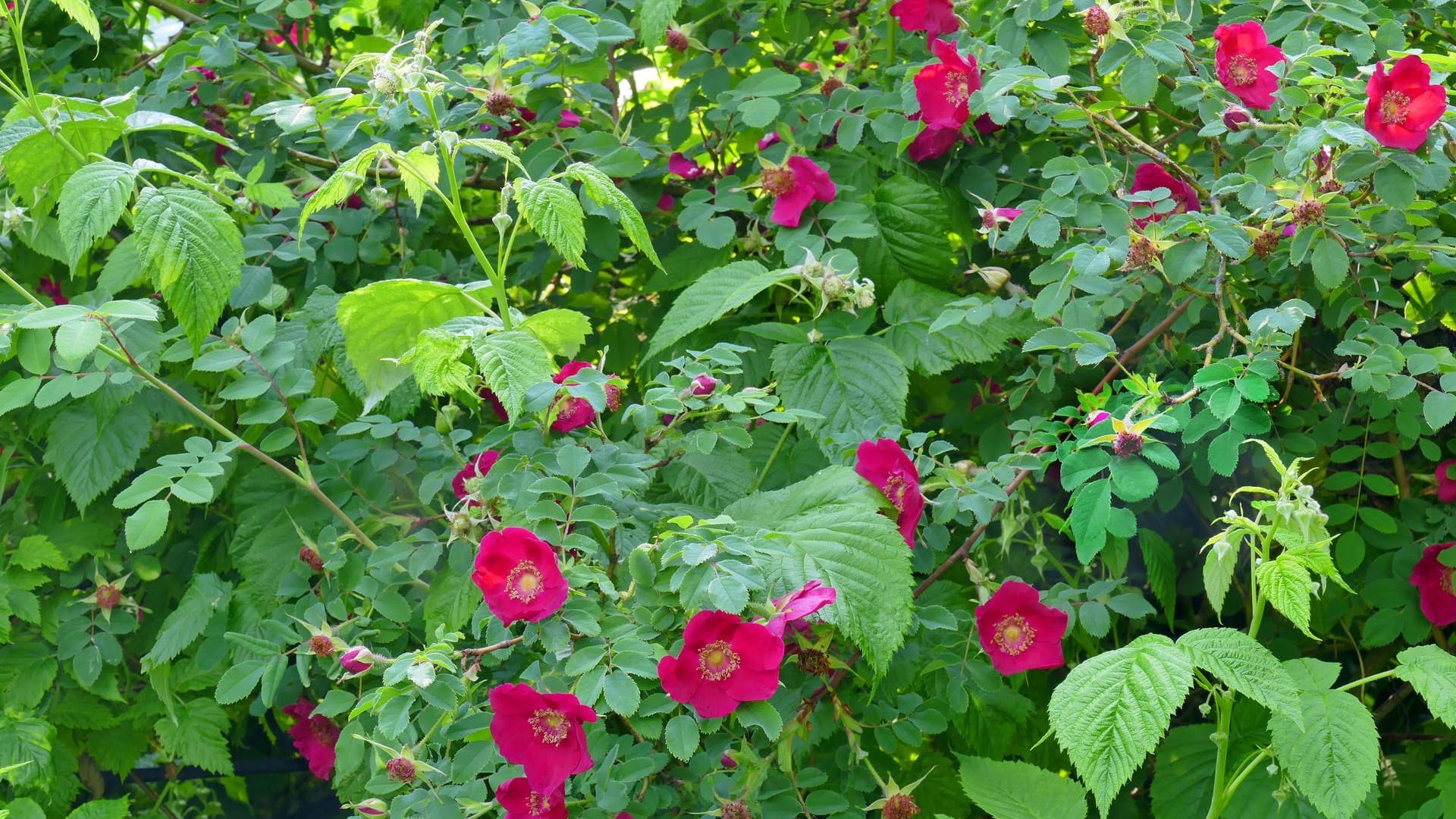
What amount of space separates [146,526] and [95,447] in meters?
0.37

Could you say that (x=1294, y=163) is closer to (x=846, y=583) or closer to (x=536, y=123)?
(x=846, y=583)

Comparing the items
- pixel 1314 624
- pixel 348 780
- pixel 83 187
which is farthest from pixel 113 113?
pixel 1314 624

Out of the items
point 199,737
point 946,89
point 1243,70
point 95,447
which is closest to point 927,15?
point 946,89

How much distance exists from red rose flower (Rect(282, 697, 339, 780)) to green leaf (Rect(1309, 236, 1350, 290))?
133 centimetres

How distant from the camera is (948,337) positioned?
1.48 m

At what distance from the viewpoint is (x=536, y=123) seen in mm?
1770

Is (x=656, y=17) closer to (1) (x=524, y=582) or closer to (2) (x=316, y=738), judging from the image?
(1) (x=524, y=582)

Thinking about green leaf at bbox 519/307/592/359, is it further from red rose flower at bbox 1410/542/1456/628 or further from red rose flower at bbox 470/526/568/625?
red rose flower at bbox 1410/542/1456/628

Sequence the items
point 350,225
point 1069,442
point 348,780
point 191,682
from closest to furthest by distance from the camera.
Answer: point 1069,442 → point 348,780 → point 191,682 → point 350,225

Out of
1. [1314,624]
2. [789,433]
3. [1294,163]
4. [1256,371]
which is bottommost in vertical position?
[1314,624]

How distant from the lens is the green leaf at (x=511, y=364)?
1.06 metres

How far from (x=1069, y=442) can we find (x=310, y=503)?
89 cm

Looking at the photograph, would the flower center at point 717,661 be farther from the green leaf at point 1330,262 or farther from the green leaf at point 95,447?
the green leaf at point 95,447

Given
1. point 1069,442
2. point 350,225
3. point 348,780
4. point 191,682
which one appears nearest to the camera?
point 1069,442
